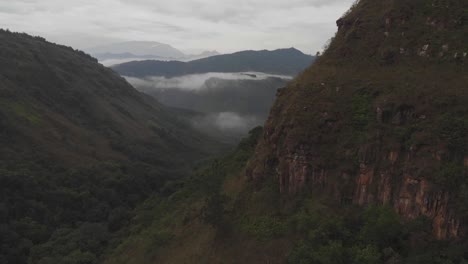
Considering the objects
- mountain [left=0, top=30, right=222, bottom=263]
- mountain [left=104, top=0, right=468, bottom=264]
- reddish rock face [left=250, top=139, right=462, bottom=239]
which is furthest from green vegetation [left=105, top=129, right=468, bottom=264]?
mountain [left=0, top=30, right=222, bottom=263]

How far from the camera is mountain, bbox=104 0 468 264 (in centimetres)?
1881

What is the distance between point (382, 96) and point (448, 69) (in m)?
3.76

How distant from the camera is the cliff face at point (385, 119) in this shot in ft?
63.5

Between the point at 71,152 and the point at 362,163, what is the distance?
70.2 meters

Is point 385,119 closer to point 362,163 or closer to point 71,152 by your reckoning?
point 362,163

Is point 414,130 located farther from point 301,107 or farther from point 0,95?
point 0,95

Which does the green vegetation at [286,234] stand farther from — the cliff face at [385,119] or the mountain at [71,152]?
the mountain at [71,152]

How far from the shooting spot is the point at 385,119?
2292 cm

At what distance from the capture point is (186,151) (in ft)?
376

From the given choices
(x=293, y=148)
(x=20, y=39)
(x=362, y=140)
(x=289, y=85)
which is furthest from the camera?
(x=20, y=39)

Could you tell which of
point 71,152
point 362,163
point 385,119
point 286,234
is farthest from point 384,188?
point 71,152

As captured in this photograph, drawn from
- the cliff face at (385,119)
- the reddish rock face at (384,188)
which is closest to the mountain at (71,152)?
the reddish rock face at (384,188)

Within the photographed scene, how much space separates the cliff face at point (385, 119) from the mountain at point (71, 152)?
24796 millimetres

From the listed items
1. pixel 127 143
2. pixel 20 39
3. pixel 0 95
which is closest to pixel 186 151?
pixel 127 143
